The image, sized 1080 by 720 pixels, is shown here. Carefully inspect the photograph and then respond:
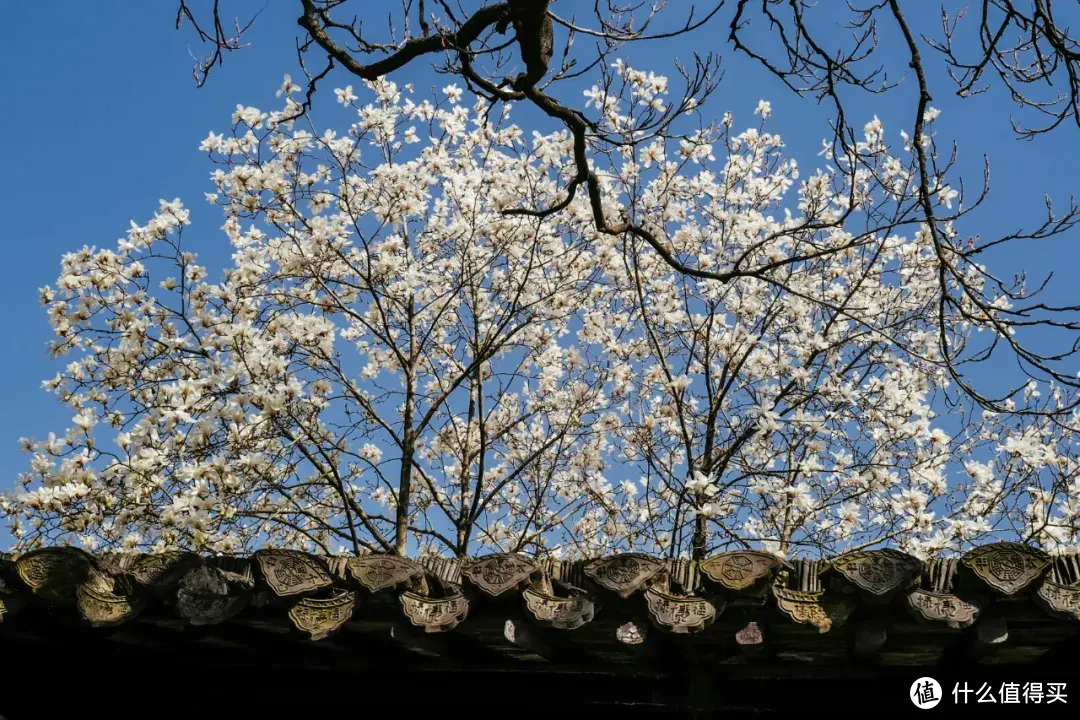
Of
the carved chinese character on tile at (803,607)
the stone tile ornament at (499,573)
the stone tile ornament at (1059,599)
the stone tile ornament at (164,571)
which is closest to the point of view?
the stone tile ornament at (1059,599)

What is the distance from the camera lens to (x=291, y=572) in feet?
8.37

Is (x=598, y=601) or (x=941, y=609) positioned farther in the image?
(x=598, y=601)

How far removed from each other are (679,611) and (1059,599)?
85 centimetres

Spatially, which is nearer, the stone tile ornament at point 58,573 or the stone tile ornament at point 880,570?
the stone tile ornament at point 880,570

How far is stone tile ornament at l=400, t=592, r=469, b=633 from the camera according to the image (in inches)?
97.8

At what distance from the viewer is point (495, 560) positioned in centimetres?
254

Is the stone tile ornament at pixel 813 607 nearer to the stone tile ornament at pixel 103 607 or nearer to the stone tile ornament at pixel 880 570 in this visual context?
the stone tile ornament at pixel 880 570

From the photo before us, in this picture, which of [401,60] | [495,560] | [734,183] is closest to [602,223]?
[401,60]

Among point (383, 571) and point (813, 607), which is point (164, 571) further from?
point (813, 607)

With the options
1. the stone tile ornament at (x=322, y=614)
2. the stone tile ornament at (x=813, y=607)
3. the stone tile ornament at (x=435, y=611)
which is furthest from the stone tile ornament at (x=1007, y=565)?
the stone tile ornament at (x=322, y=614)

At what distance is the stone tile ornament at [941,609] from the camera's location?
233cm

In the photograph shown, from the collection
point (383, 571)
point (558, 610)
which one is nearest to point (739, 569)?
point (558, 610)

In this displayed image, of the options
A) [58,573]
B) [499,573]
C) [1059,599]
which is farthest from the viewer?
[58,573]

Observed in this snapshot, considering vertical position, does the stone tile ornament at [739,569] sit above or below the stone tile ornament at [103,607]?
above
